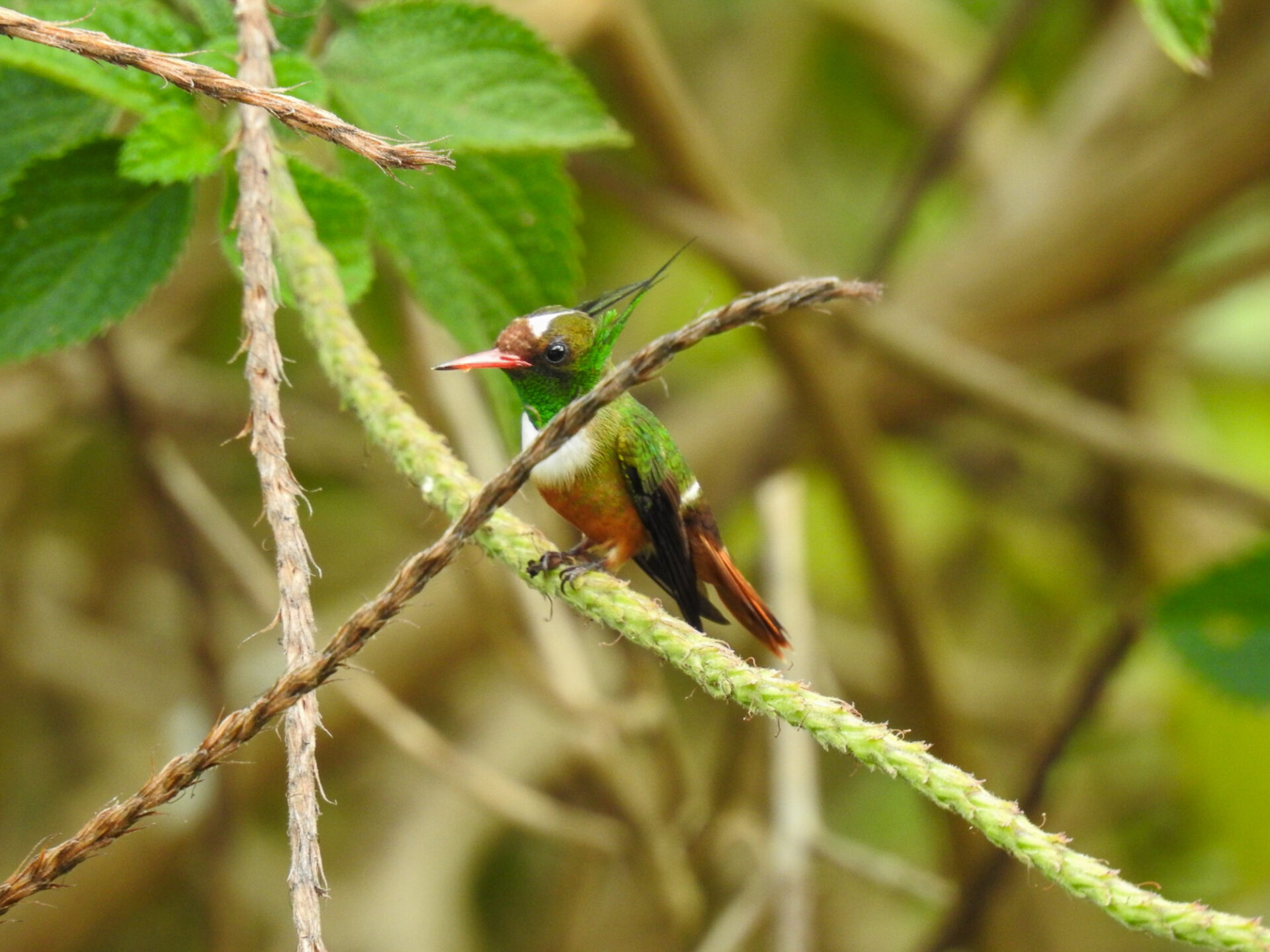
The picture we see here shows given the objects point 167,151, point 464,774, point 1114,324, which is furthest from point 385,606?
point 1114,324

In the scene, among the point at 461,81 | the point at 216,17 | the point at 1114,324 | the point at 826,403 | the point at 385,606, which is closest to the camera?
the point at 385,606

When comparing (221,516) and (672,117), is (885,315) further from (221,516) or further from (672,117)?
(221,516)

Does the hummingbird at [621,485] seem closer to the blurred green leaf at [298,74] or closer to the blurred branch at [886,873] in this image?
the blurred green leaf at [298,74]

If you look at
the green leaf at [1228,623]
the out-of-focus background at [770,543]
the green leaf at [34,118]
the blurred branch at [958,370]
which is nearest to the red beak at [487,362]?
the green leaf at [34,118]

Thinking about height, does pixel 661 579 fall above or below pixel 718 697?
below

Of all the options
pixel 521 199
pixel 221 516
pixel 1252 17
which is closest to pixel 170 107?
pixel 521 199

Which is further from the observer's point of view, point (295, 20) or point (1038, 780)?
point (1038, 780)

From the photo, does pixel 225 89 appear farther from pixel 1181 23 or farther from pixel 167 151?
pixel 1181 23
